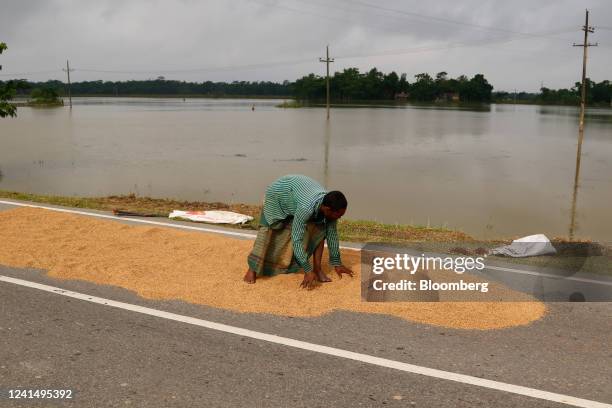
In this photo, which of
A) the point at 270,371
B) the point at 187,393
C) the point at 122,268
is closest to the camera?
the point at 187,393

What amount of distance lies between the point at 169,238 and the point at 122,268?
59.1 inches

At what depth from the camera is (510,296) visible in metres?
6.03

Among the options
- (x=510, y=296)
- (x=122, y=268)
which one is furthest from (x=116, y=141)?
(x=510, y=296)

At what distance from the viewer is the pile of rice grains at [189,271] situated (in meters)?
5.61

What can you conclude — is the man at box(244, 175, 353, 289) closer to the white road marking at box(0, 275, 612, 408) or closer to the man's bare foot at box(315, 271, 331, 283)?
the man's bare foot at box(315, 271, 331, 283)

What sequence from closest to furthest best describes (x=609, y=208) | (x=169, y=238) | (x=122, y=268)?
(x=122, y=268)
(x=169, y=238)
(x=609, y=208)

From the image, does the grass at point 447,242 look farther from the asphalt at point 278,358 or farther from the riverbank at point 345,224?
the asphalt at point 278,358

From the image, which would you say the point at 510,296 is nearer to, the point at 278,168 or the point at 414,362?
the point at 414,362

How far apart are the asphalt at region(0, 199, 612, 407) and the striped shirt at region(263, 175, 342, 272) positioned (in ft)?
2.92

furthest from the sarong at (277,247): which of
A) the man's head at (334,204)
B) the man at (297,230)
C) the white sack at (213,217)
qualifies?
the white sack at (213,217)

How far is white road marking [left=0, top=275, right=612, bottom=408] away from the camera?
13.1 feet

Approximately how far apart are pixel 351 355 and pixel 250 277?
2.08 metres

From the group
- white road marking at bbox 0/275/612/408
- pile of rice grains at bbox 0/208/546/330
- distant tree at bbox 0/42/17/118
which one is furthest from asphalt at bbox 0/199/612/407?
distant tree at bbox 0/42/17/118

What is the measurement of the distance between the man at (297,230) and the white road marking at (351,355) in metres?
1.17
